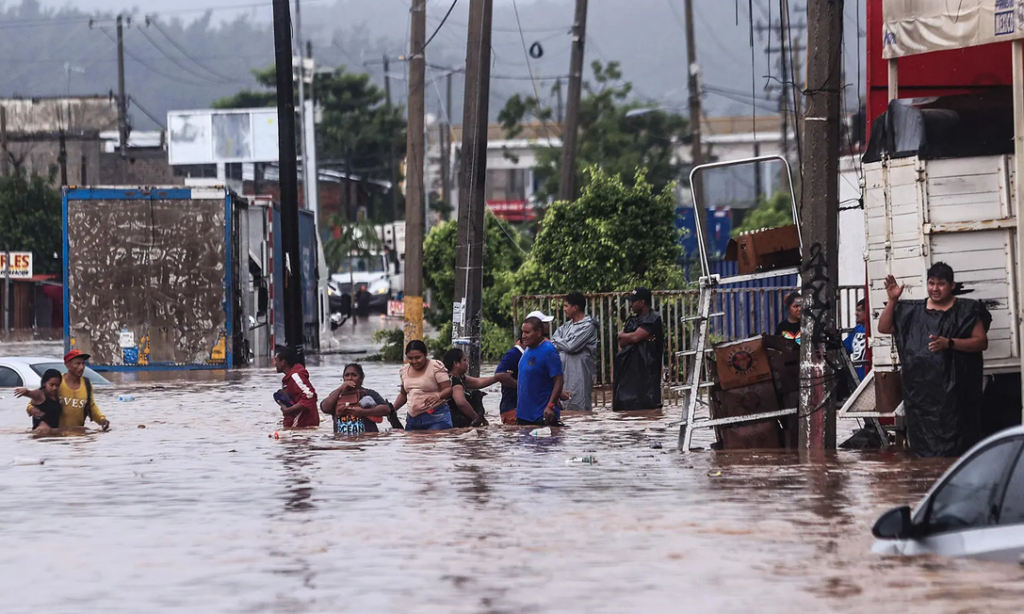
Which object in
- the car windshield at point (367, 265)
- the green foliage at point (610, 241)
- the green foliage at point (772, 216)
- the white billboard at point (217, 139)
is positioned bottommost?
the green foliage at point (610, 241)

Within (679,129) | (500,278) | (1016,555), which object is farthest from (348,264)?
(1016,555)

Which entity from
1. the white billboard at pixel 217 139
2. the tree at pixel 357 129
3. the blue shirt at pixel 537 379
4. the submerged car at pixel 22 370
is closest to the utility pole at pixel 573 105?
the submerged car at pixel 22 370

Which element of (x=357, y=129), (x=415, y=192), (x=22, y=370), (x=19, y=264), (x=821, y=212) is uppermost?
(x=357, y=129)

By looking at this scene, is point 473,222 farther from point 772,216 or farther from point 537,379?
point 772,216

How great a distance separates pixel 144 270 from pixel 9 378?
247 inches

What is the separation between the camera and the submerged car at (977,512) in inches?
241

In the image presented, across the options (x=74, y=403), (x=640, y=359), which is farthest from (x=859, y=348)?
(x=74, y=403)

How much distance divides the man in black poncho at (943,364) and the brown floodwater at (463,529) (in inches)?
13.2

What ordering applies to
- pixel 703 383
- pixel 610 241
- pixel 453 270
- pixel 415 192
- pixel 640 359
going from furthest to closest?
pixel 453 270 → pixel 610 241 → pixel 415 192 → pixel 640 359 → pixel 703 383

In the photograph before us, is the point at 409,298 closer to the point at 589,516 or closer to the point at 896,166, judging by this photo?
the point at 896,166

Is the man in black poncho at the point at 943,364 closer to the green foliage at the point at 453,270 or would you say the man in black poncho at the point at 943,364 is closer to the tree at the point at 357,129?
the green foliage at the point at 453,270

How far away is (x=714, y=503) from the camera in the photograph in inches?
408

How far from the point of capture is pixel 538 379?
15.6m

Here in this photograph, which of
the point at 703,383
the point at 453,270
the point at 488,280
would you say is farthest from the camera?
the point at 488,280
